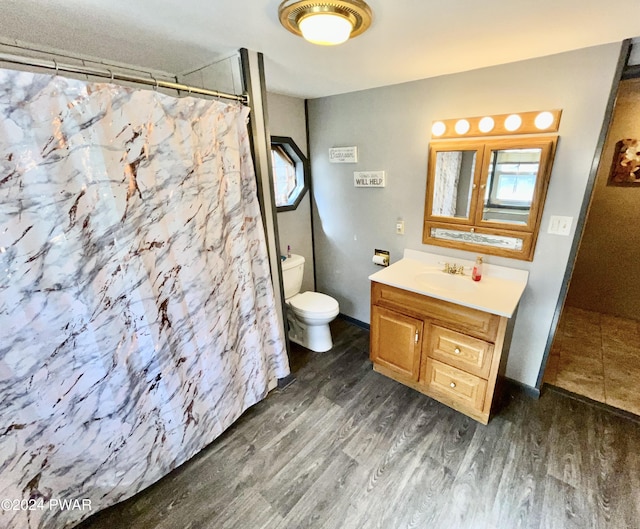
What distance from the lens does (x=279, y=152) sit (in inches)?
103

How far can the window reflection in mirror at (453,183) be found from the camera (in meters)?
1.95

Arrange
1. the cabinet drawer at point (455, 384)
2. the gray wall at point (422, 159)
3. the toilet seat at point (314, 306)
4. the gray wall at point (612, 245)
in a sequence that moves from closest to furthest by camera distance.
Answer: the gray wall at point (422, 159) < the cabinet drawer at point (455, 384) < the toilet seat at point (314, 306) < the gray wall at point (612, 245)

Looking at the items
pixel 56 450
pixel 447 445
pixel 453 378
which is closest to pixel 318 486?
pixel 447 445

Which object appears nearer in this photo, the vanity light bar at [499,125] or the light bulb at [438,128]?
the vanity light bar at [499,125]

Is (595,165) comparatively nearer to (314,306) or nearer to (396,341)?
(396,341)

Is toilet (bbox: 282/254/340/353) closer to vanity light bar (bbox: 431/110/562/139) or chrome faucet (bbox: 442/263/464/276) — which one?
chrome faucet (bbox: 442/263/464/276)

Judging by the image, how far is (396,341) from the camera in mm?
2072

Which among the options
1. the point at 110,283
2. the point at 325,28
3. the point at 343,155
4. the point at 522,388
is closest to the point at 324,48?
the point at 325,28

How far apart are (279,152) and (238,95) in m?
1.00

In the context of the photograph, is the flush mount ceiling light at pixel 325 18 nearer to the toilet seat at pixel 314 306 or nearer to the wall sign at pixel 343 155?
the wall sign at pixel 343 155

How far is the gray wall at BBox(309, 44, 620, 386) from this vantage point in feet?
5.10

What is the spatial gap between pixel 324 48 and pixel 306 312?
1703 mm

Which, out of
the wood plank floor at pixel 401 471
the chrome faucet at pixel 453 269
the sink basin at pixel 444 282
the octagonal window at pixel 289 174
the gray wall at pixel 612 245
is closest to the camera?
the wood plank floor at pixel 401 471

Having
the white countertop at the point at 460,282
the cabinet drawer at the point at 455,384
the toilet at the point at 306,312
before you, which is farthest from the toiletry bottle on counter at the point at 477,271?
the toilet at the point at 306,312
